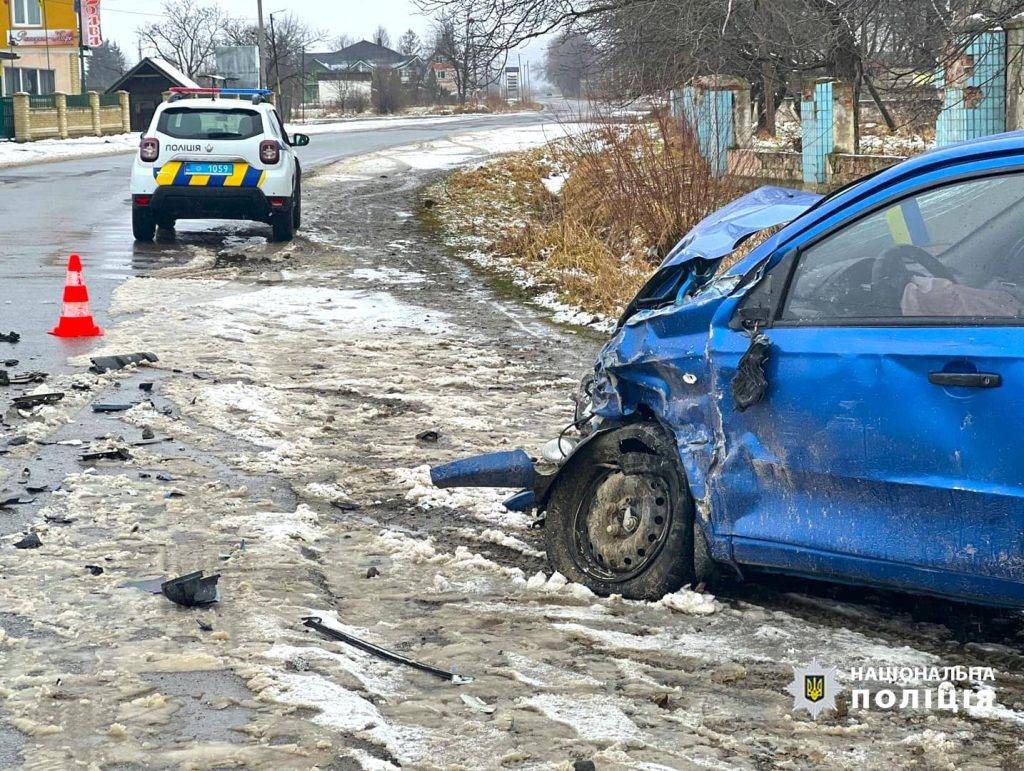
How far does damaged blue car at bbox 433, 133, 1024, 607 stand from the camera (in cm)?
395

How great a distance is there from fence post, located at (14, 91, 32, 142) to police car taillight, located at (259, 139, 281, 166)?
3462 centimetres

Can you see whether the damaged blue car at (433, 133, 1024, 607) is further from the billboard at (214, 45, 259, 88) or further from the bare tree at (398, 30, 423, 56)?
the bare tree at (398, 30, 423, 56)

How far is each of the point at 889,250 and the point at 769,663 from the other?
1367mm

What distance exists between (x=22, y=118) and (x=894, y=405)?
162 feet

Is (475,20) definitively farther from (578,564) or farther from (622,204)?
(578,564)

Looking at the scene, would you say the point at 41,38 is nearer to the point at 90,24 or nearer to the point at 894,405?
the point at 90,24

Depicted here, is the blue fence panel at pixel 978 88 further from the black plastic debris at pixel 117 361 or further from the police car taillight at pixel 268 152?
the black plastic debris at pixel 117 361

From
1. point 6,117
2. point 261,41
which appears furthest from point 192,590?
point 261,41

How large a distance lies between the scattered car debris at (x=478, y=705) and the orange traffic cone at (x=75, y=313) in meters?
7.38

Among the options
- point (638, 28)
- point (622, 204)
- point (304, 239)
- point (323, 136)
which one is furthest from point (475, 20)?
point (323, 136)

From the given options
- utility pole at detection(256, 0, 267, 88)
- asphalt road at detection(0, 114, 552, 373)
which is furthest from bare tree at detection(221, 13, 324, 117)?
asphalt road at detection(0, 114, 552, 373)

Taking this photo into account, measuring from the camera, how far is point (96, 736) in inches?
148

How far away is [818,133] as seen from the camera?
1847 centimetres

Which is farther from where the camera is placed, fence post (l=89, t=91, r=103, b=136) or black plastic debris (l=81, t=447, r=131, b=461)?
fence post (l=89, t=91, r=103, b=136)
